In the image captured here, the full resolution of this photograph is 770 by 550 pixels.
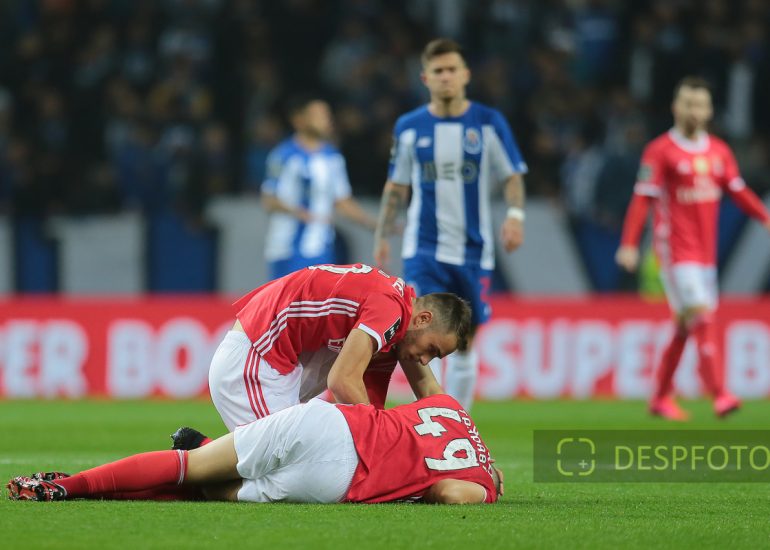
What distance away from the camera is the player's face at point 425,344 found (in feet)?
18.6

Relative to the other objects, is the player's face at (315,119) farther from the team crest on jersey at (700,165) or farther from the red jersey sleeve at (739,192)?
the red jersey sleeve at (739,192)

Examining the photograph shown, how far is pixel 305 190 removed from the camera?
12.4 meters

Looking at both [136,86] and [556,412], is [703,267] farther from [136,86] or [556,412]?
[136,86]

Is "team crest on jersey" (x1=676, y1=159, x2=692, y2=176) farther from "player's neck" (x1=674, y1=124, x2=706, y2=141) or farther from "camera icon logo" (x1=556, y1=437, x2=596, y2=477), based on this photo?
"camera icon logo" (x1=556, y1=437, x2=596, y2=477)

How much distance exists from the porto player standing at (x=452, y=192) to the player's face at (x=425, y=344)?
228 centimetres

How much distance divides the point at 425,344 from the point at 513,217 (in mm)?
2444

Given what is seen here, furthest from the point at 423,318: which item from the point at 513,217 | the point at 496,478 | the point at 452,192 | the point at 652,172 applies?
the point at 652,172

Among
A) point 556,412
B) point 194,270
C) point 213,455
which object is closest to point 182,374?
point 194,270

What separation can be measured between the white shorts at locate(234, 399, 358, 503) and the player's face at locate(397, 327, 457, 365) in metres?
0.54

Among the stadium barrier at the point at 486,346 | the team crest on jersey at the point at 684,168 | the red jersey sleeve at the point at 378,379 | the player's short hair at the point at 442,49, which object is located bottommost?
the stadium barrier at the point at 486,346

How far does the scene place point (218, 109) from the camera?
15961 mm

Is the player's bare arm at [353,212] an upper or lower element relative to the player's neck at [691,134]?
lower

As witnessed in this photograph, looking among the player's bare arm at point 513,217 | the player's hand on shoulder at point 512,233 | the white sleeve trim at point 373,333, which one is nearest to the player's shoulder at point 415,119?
the player's bare arm at point 513,217

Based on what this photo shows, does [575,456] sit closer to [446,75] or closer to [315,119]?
[446,75]
